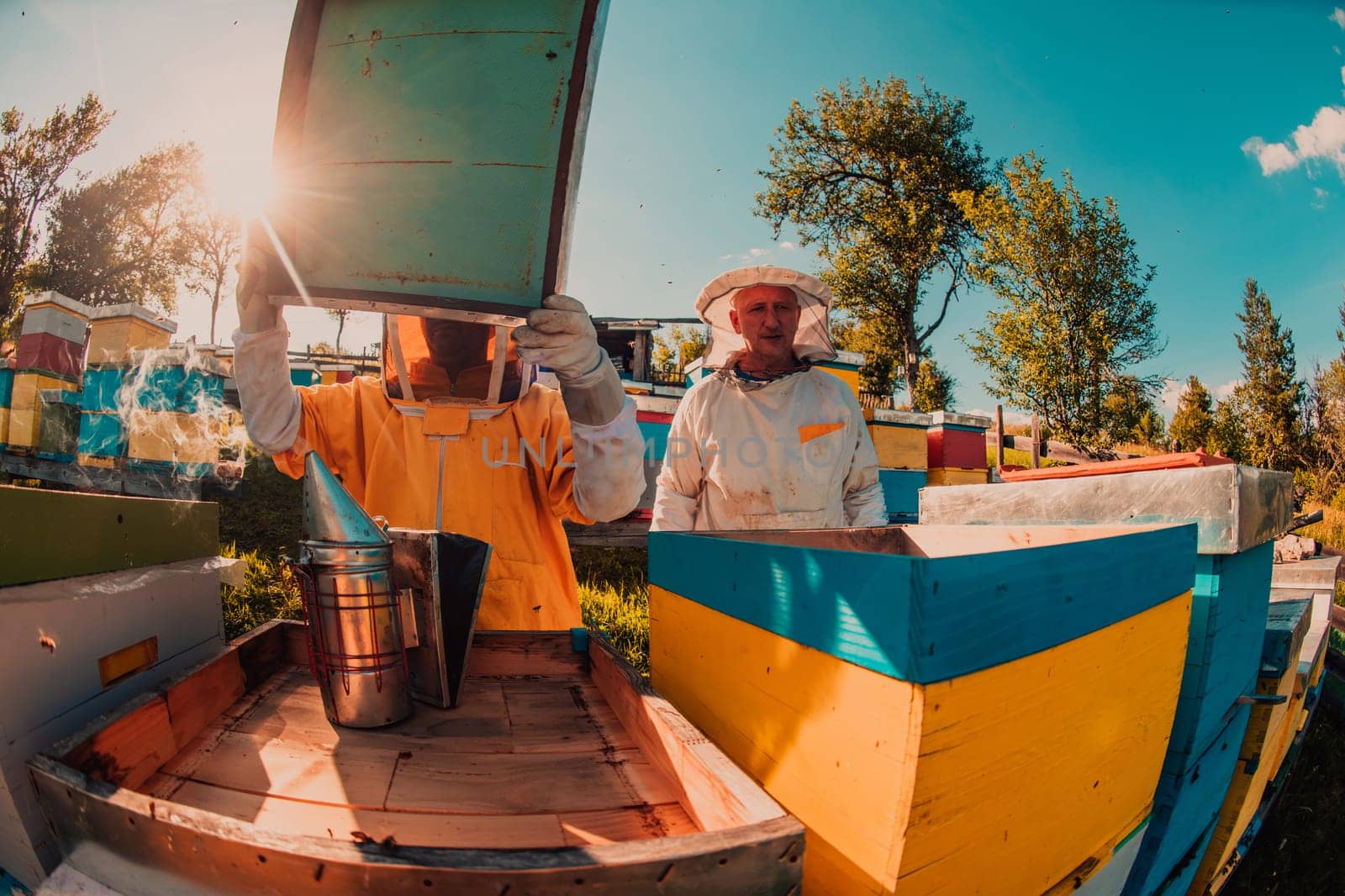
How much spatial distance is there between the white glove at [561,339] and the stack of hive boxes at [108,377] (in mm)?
5881

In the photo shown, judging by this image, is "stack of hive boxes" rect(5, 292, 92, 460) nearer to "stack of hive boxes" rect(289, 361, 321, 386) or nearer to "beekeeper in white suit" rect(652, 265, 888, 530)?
"stack of hive boxes" rect(289, 361, 321, 386)

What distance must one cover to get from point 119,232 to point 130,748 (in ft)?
111

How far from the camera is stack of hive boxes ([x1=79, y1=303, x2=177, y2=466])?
217 inches

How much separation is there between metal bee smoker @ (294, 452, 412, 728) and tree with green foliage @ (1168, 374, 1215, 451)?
3810cm

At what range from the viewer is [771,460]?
265cm

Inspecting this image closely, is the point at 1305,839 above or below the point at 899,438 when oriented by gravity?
below

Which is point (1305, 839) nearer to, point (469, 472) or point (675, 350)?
point (469, 472)

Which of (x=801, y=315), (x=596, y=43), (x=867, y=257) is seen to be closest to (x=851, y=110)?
(x=867, y=257)

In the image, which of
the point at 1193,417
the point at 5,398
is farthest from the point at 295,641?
the point at 1193,417

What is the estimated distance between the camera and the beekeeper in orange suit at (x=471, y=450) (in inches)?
73.5

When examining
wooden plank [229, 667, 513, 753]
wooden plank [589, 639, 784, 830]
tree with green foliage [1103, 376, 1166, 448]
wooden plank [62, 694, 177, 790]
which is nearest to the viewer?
wooden plank [589, 639, 784, 830]

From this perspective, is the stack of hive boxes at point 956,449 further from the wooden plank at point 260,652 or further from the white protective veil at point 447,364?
the wooden plank at point 260,652

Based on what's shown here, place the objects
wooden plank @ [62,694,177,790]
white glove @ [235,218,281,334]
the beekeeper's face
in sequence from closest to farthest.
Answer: wooden plank @ [62,694,177,790] < white glove @ [235,218,281,334] < the beekeeper's face

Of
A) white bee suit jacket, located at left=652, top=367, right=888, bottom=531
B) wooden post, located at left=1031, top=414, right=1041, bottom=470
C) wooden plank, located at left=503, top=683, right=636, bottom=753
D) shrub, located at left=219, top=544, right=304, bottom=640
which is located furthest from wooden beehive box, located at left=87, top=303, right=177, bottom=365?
wooden post, located at left=1031, top=414, right=1041, bottom=470
